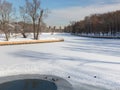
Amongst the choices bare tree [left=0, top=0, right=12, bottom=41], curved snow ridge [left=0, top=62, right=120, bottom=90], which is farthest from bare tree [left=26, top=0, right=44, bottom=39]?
curved snow ridge [left=0, top=62, right=120, bottom=90]

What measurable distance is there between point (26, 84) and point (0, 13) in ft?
91.9

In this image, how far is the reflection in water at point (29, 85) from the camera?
205 inches

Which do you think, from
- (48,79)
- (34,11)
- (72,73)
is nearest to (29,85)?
(48,79)

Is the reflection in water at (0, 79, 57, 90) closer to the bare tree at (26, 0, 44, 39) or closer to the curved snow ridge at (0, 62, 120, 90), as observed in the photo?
the curved snow ridge at (0, 62, 120, 90)

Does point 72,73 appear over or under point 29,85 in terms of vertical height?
over

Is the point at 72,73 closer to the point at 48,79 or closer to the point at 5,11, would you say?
the point at 48,79

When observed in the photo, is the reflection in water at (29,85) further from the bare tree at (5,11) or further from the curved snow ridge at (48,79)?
the bare tree at (5,11)

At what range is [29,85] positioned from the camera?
5496mm

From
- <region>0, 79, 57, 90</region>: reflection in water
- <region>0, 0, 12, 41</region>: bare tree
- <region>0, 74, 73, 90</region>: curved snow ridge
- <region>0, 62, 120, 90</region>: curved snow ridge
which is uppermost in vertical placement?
<region>0, 0, 12, 41</region>: bare tree

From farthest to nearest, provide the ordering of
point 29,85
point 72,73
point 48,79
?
point 72,73
point 48,79
point 29,85

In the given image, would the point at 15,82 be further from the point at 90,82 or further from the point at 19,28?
the point at 19,28

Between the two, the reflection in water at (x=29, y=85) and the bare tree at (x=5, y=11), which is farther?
the bare tree at (x=5, y=11)

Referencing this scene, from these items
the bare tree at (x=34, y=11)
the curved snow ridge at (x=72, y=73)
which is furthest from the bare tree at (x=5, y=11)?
the curved snow ridge at (x=72, y=73)

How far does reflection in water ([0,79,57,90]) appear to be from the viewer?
5218mm
